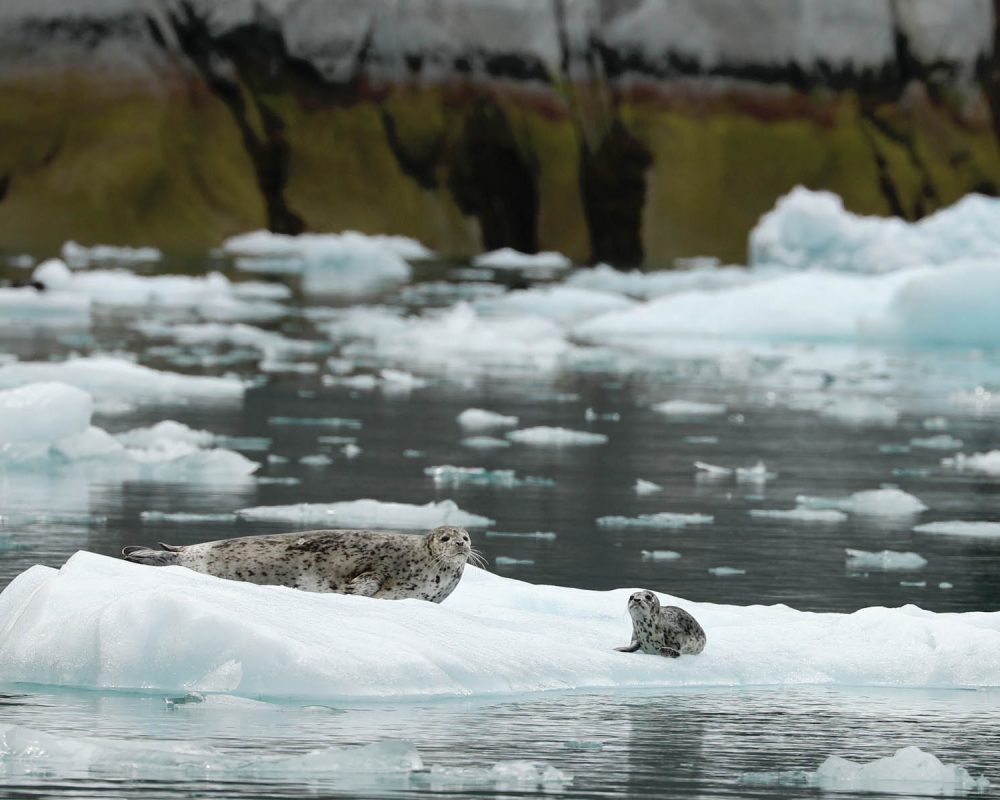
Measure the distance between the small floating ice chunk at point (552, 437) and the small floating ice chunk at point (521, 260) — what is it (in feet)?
138

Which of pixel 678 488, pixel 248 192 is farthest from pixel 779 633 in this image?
pixel 248 192

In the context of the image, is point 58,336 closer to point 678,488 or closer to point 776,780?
point 678,488

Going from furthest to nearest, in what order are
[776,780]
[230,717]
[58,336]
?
[58,336] → [230,717] → [776,780]

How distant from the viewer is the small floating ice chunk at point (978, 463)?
16312mm

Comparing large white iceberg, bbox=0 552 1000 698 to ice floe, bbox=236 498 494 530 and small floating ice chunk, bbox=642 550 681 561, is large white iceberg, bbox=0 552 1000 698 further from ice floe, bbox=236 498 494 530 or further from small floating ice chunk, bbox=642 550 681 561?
ice floe, bbox=236 498 494 530

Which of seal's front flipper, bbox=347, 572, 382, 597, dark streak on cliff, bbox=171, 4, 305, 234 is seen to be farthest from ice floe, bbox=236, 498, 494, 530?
dark streak on cliff, bbox=171, 4, 305, 234

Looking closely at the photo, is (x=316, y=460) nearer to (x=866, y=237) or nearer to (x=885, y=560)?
(x=885, y=560)

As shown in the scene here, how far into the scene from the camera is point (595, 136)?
67.9m

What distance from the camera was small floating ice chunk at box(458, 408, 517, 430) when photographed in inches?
728

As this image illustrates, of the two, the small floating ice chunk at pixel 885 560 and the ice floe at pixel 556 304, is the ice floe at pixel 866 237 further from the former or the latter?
the small floating ice chunk at pixel 885 560

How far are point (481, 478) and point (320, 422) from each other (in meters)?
4.21

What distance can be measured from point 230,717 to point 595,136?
62660 mm

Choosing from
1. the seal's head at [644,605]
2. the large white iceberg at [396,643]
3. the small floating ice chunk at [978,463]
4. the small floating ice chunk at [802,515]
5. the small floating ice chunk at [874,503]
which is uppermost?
the small floating ice chunk at [978,463]

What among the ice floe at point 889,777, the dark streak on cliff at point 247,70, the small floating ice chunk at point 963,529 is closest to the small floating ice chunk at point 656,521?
the small floating ice chunk at point 963,529
